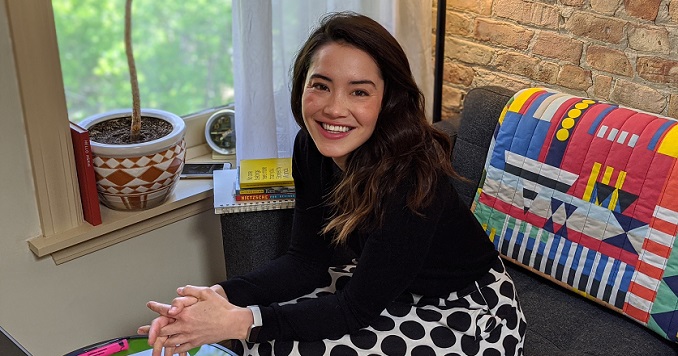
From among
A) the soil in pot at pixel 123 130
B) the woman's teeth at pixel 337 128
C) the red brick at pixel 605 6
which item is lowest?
the soil in pot at pixel 123 130

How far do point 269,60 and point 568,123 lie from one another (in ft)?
2.56

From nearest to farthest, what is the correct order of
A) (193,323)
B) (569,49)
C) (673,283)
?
(193,323), (673,283), (569,49)

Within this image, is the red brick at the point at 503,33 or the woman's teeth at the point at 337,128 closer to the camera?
the woman's teeth at the point at 337,128

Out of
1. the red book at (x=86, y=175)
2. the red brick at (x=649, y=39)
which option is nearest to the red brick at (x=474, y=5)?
the red brick at (x=649, y=39)

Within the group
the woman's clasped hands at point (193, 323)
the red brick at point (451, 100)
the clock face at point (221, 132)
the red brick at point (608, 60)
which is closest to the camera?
the woman's clasped hands at point (193, 323)

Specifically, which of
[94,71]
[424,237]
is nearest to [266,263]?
[424,237]

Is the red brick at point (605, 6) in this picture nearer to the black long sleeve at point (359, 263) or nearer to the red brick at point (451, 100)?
the red brick at point (451, 100)

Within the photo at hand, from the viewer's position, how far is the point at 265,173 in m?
1.76

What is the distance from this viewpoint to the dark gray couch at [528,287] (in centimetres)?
155

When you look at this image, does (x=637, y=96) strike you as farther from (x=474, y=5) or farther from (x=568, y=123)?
(x=474, y=5)

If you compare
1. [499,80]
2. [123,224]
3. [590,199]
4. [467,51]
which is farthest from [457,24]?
[123,224]

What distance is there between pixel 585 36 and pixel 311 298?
3.53 ft

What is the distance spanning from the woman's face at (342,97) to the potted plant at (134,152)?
52 centimetres

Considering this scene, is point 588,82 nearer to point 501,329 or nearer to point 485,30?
point 485,30
